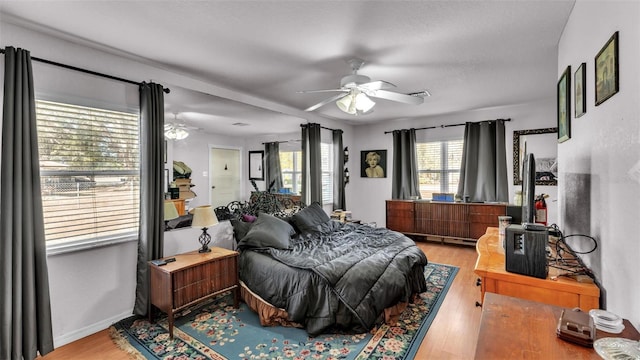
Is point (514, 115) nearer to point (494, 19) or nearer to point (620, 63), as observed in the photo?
point (494, 19)

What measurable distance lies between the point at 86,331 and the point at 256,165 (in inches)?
97.3

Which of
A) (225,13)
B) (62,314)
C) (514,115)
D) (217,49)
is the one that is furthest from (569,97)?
(62,314)

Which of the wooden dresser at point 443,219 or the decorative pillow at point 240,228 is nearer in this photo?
the decorative pillow at point 240,228

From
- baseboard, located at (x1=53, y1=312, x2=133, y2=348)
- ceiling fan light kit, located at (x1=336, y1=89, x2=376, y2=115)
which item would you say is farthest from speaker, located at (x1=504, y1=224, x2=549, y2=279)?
baseboard, located at (x1=53, y1=312, x2=133, y2=348)

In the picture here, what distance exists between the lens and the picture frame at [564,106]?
207 centimetres

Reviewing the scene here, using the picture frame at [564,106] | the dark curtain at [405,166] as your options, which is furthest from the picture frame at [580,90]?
the dark curtain at [405,166]

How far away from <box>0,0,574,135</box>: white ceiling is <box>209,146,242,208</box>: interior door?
0.32m

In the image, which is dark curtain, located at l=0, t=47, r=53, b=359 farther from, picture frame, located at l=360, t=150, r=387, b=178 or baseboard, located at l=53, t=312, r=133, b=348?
picture frame, located at l=360, t=150, r=387, b=178

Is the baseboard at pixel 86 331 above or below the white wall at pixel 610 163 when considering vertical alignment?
below

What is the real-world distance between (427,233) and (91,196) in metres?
4.92

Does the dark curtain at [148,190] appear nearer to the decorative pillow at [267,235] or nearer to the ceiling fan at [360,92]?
the decorative pillow at [267,235]

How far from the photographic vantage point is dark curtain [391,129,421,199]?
569 centimetres

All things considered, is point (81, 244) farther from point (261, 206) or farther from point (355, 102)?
point (355, 102)

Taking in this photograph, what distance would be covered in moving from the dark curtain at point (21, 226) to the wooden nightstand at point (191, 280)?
2.34 feet
